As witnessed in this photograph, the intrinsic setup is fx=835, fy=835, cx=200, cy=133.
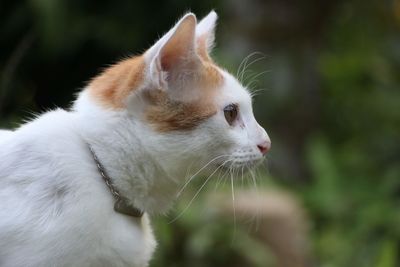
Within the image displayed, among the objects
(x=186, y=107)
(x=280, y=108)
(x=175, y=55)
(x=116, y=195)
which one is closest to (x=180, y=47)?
(x=175, y=55)

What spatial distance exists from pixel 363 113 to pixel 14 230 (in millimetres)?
4940

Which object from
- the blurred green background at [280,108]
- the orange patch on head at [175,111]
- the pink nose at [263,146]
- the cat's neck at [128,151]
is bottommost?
the blurred green background at [280,108]

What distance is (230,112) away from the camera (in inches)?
94.4

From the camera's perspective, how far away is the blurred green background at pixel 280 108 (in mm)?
4719

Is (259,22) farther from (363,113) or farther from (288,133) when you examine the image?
(363,113)

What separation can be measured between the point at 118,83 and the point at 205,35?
0.38 meters

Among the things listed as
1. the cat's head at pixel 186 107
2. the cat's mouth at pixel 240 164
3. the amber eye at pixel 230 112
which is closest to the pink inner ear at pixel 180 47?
the cat's head at pixel 186 107

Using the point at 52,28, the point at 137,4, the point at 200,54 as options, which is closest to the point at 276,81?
the point at 137,4

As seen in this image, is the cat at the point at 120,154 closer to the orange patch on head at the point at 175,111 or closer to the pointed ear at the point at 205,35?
the orange patch on head at the point at 175,111

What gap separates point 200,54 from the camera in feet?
8.39

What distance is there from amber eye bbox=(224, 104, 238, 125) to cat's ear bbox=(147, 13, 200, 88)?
0.15 metres

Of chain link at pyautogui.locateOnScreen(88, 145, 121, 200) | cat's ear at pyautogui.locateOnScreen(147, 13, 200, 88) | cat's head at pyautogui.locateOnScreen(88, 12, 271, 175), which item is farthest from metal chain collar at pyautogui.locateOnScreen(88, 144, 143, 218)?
cat's ear at pyautogui.locateOnScreen(147, 13, 200, 88)

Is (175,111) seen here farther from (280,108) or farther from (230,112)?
(280,108)

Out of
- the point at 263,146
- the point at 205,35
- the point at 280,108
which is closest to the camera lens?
the point at 263,146
